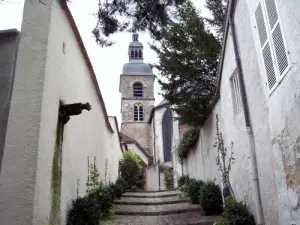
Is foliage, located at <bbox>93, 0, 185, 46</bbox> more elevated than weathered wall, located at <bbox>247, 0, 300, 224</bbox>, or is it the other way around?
foliage, located at <bbox>93, 0, 185, 46</bbox>

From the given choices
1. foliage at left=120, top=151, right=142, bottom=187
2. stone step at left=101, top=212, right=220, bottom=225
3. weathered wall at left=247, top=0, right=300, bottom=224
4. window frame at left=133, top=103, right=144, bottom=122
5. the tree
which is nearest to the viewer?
weathered wall at left=247, top=0, right=300, bottom=224

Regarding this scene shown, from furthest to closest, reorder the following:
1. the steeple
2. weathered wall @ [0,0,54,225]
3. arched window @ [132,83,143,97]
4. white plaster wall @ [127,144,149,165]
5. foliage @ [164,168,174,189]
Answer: the steeple
arched window @ [132,83,143,97]
white plaster wall @ [127,144,149,165]
foliage @ [164,168,174,189]
weathered wall @ [0,0,54,225]

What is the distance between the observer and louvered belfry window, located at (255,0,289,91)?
14.2 ft

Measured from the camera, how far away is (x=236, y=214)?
6.42 meters

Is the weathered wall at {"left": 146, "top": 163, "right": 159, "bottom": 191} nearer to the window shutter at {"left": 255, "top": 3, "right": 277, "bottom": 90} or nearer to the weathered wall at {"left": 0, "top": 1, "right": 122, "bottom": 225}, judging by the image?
the weathered wall at {"left": 0, "top": 1, "right": 122, "bottom": 225}

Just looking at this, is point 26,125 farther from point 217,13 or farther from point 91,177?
point 217,13

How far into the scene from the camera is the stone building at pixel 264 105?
13.3 feet

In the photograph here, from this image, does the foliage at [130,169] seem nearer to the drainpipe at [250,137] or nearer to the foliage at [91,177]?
the foliage at [91,177]

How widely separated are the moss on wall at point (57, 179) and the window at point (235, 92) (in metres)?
3.88

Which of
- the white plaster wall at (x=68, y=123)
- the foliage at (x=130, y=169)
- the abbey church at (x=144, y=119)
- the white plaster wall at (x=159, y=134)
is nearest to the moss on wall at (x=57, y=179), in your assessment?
the white plaster wall at (x=68, y=123)

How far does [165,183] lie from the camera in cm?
2527

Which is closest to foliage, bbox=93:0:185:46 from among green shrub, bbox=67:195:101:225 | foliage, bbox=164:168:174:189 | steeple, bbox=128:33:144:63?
green shrub, bbox=67:195:101:225

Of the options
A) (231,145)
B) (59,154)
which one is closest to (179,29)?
(231,145)

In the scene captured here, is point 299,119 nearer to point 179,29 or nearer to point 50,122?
point 50,122
